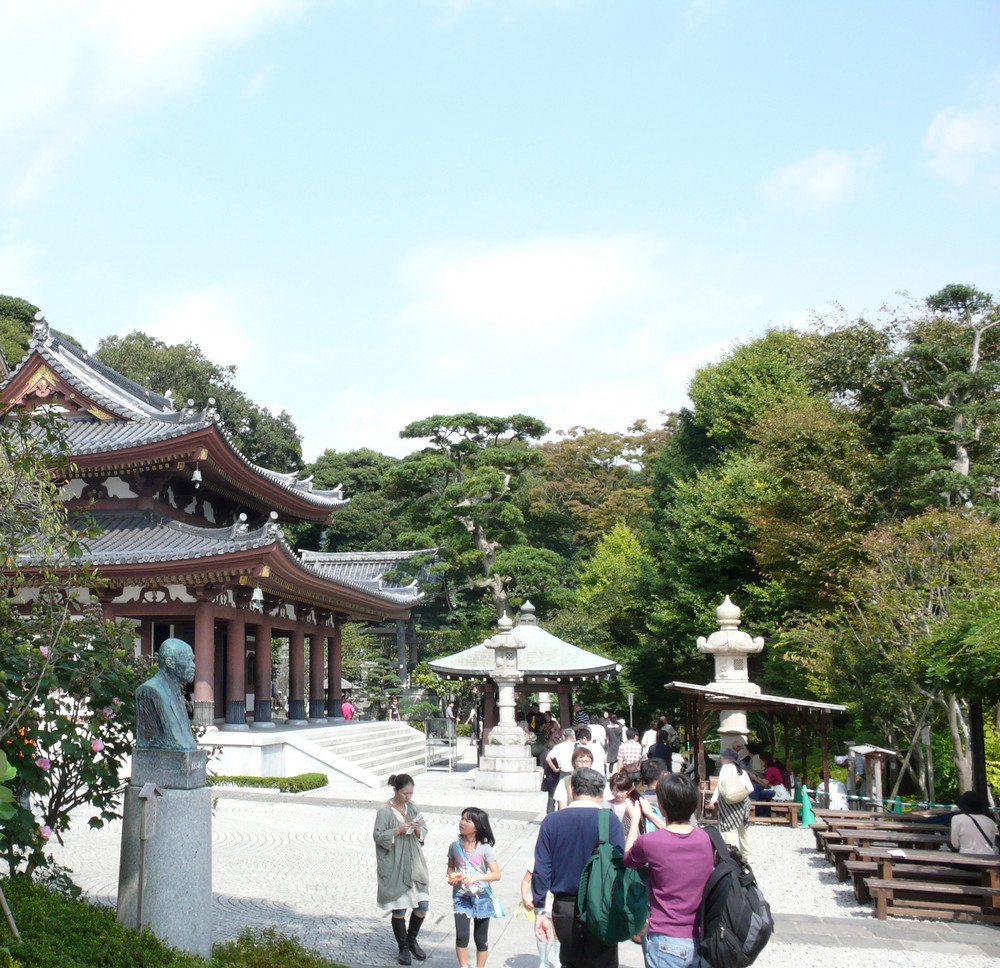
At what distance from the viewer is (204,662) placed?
20453 millimetres

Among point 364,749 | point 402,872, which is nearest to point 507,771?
point 364,749

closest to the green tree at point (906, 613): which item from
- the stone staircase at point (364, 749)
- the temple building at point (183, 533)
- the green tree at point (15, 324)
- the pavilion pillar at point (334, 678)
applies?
the stone staircase at point (364, 749)

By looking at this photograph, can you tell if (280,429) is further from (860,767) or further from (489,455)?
(860,767)

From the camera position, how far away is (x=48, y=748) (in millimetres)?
6887

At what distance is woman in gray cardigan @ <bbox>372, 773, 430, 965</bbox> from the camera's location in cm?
735

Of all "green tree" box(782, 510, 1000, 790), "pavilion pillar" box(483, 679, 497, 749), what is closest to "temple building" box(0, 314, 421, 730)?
"pavilion pillar" box(483, 679, 497, 749)

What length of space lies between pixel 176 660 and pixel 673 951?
377 cm

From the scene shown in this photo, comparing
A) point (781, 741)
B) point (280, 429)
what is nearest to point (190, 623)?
point (781, 741)

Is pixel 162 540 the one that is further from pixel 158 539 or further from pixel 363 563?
pixel 363 563

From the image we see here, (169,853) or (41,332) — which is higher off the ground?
(41,332)

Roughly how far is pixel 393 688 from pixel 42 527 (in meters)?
36.8

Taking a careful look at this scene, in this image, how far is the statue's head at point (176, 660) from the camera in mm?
6570

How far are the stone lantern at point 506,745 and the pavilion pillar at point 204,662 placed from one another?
6219mm

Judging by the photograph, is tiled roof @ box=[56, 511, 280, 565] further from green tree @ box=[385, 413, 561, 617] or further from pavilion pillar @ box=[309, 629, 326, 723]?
green tree @ box=[385, 413, 561, 617]
